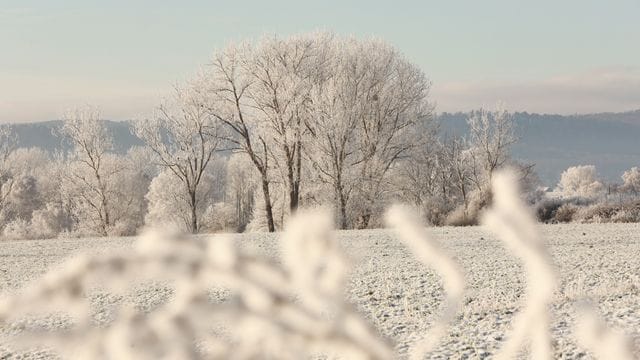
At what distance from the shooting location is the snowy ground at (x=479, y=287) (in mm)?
7762

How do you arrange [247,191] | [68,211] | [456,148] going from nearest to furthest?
[456,148] → [68,211] → [247,191]

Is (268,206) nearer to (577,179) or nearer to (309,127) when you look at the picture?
(309,127)

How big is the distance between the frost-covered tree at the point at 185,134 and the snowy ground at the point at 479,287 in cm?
1549

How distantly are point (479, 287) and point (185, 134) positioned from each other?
2772 cm

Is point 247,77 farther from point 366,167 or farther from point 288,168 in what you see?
point 366,167

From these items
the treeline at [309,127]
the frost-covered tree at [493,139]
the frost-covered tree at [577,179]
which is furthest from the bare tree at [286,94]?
the frost-covered tree at [577,179]

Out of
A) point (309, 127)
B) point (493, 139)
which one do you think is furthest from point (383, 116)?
point (493, 139)

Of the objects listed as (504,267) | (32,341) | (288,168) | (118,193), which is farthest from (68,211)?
(32,341)

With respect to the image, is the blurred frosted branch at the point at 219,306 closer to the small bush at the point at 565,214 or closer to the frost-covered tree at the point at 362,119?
the small bush at the point at 565,214

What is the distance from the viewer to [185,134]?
1473 inches

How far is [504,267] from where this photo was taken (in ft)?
46.5

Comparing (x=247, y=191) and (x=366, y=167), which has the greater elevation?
(x=366, y=167)

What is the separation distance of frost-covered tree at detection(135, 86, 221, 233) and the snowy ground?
1549 centimetres

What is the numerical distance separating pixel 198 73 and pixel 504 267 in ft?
83.2
